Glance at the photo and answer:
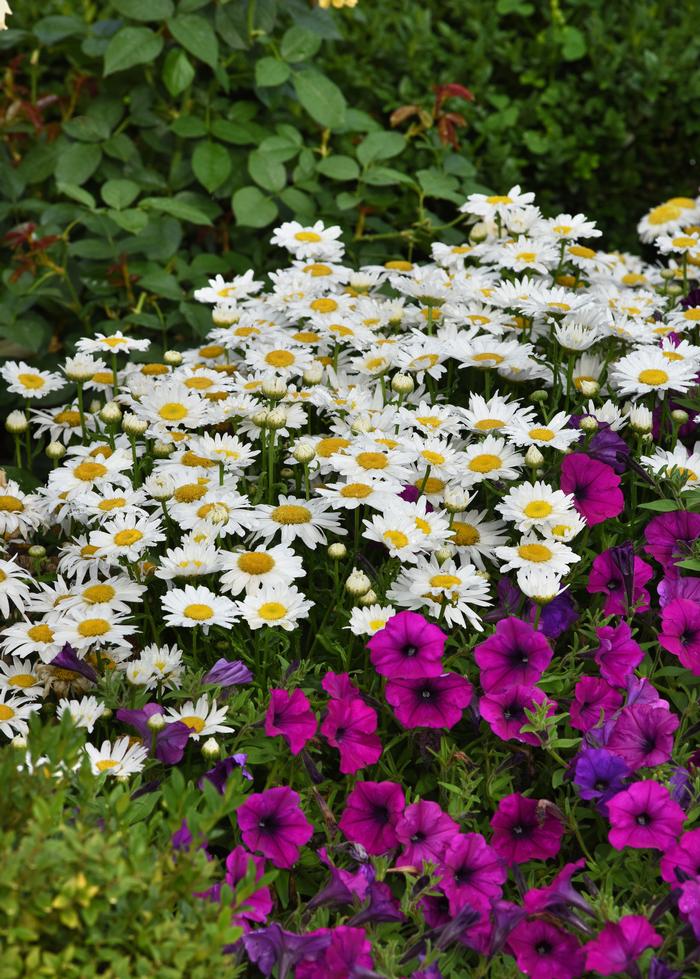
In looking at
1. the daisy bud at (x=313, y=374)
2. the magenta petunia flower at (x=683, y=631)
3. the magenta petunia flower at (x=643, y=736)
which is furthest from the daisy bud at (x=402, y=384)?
the magenta petunia flower at (x=643, y=736)

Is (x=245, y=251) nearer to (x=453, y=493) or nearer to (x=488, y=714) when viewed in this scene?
(x=453, y=493)

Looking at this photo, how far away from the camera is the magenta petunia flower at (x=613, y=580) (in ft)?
7.37

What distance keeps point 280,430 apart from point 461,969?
3.78 ft

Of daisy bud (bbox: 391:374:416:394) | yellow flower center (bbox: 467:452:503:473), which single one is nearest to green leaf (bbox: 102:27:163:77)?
daisy bud (bbox: 391:374:416:394)

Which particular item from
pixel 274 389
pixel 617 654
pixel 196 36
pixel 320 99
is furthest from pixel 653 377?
pixel 196 36

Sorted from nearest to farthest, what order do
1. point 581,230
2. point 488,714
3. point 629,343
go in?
point 488,714, point 629,343, point 581,230

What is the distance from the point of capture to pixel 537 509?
2217 mm

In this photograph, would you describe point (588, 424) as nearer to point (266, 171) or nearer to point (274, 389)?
point (274, 389)

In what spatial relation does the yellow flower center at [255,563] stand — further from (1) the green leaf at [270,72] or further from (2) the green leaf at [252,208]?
(1) the green leaf at [270,72]

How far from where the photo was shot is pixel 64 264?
3.72m

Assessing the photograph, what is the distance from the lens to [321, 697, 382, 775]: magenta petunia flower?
1992mm

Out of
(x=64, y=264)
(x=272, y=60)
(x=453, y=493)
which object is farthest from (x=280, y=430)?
(x=272, y=60)

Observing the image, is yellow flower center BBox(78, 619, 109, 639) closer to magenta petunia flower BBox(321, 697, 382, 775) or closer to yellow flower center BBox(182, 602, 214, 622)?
yellow flower center BBox(182, 602, 214, 622)

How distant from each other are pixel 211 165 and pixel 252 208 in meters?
0.21
